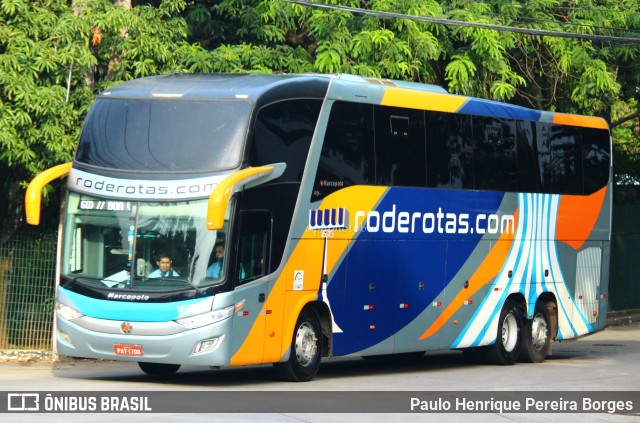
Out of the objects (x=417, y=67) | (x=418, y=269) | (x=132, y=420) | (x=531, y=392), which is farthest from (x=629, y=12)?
(x=132, y=420)

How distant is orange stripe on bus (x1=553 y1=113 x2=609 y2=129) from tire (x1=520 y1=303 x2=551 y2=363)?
3290 millimetres

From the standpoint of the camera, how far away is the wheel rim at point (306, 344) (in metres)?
17.1

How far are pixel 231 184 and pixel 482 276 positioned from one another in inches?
263

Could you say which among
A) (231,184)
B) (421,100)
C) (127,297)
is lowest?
(127,297)

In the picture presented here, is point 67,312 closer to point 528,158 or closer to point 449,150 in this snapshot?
point 449,150

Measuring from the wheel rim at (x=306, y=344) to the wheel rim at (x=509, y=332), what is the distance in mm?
5187

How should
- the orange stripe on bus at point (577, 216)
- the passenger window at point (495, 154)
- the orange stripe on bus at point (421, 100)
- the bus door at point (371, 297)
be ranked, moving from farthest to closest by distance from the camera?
the orange stripe on bus at point (577, 216)
the passenger window at point (495, 154)
the orange stripe on bus at point (421, 100)
the bus door at point (371, 297)

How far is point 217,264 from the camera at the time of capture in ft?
51.6

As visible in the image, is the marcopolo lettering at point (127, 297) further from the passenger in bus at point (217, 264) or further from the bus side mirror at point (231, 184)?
the bus side mirror at point (231, 184)

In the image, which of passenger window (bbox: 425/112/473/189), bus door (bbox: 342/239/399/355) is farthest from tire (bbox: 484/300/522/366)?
bus door (bbox: 342/239/399/355)

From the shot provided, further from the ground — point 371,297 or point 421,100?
point 421,100

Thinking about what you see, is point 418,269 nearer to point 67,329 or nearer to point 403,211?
point 403,211

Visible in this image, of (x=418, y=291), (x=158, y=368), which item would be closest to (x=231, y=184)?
(x=158, y=368)

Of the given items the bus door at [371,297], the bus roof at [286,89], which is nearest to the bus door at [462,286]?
the bus door at [371,297]
